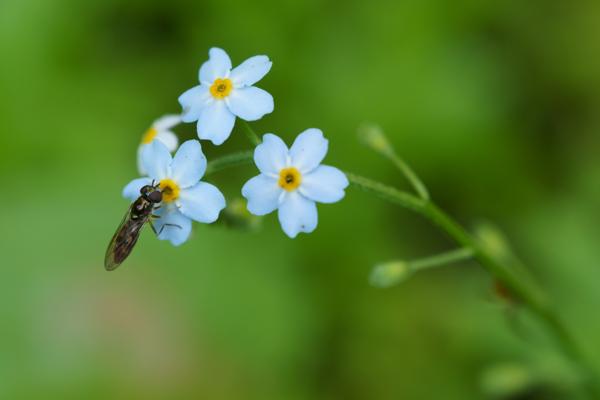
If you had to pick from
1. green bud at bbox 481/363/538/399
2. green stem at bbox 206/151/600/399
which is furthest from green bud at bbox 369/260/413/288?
green bud at bbox 481/363/538/399

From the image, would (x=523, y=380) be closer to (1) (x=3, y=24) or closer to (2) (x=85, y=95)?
(2) (x=85, y=95)

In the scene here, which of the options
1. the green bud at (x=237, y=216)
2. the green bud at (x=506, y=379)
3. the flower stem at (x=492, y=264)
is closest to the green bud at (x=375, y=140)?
the flower stem at (x=492, y=264)

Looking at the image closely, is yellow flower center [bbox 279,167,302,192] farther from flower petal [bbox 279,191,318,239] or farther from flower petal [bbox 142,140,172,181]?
flower petal [bbox 142,140,172,181]

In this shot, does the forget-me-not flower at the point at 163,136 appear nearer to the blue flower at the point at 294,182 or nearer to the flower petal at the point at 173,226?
the flower petal at the point at 173,226

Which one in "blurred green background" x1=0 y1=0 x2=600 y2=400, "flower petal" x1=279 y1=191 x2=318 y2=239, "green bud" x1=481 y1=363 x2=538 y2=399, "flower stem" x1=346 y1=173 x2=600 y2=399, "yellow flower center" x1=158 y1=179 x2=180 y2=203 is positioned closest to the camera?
"flower petal" x1=279 y1=191 x2=318 y2=239

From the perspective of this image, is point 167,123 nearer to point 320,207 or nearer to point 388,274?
point 388,274

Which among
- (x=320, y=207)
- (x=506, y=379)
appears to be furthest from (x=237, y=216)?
(x=320, y=207)

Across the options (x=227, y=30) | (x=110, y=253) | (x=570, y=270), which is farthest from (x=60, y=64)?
(x=570, y=270)
